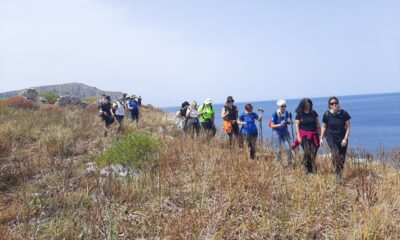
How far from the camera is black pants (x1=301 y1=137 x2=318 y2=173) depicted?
6629 mm

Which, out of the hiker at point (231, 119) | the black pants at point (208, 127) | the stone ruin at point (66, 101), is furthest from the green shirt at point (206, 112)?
the stone ruin at point (66, 101)

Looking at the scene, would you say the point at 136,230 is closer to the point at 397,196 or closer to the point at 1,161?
the point at 397,196

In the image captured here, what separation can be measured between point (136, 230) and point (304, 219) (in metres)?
2.09

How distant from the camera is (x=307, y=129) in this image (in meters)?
6.87

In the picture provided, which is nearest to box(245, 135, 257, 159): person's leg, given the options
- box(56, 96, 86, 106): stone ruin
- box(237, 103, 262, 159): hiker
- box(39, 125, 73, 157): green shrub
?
box(237, 103, 262, 159): hiker

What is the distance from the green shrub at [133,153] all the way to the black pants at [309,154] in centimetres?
305

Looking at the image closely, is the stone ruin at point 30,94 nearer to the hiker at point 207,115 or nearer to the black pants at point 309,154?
the hiker at point 207,115

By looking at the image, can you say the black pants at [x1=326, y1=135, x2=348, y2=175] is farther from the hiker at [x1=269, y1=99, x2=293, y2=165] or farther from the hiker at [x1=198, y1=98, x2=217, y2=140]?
the hiker at [x1=198, y1=98, x2=217, y2=140]

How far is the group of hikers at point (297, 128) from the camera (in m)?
6.39

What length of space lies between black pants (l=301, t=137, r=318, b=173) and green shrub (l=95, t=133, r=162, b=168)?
3.05m

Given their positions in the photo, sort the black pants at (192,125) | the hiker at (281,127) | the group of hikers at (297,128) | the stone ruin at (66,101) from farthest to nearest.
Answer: the stone ruin at (66,101)
the black pants at (192,125)
the hiker at (281,127)
the group of hikers at (297,128)

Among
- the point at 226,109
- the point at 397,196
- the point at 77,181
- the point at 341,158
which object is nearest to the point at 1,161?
the point at 77,181

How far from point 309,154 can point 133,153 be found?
11.5ft

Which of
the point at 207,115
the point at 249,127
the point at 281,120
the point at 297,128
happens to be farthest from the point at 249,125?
the point at 207,115
